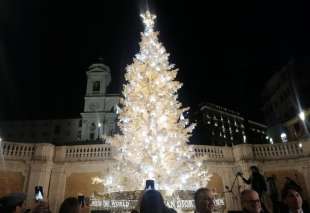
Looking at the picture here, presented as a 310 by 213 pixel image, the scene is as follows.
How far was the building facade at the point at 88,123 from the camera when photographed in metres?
46.1

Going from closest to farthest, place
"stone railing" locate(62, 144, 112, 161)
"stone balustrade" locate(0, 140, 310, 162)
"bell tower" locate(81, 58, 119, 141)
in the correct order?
"stone balustrade" locate(0, 140, 310, 162), "stone railing" locate(62, 144, 112, 161), "bell tower" locate(81, 58, 119, 141)

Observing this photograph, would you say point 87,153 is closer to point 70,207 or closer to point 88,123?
point 70,207

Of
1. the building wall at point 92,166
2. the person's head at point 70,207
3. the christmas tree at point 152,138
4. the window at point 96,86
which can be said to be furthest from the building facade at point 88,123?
the person's head at point 70,207

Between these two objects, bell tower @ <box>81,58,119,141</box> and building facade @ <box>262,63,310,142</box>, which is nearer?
building facade @ <box>262,63,310,142</box>

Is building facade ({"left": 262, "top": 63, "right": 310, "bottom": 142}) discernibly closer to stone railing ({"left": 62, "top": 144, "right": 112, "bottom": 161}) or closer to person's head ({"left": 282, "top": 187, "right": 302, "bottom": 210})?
stone railing ({"left": 62, "top": 144, "right": 112, "bottom": 161})

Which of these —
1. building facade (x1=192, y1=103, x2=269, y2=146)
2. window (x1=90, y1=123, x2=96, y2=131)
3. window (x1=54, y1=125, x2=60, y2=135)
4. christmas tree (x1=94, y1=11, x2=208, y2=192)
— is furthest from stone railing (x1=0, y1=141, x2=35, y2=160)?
building facade (x1=192, y1=103, x2=269, y2=146)

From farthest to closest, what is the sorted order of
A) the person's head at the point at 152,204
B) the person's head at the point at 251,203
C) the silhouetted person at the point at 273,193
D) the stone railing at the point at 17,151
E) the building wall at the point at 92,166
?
the stone railing at the point at 17,151 < the building wall at the point at 92,166 < the silhouetted person at the point at 273,193 < the person's head at the point at 251,203 < the person's head at the point at 152,204

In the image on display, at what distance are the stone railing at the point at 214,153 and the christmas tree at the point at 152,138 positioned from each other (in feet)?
6.09

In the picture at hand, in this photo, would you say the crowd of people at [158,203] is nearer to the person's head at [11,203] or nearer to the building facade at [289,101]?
the person's head at [11,203]

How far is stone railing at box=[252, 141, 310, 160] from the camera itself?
11.6 m

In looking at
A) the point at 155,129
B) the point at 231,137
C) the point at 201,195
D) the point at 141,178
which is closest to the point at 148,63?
the point at 155,129

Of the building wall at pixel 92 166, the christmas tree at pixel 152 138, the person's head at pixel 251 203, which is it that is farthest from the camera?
the building wall at pixel 92 166

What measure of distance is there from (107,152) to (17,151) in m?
3.73

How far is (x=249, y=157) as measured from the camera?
446 inches
